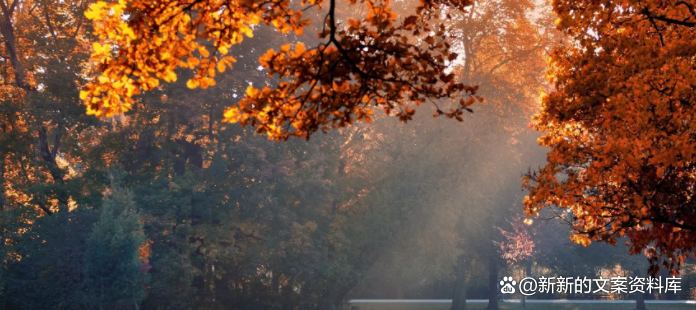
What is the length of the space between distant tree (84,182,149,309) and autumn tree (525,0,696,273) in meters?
13.7

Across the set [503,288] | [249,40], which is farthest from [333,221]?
[503,288]

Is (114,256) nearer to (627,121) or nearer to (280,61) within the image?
(627,121)

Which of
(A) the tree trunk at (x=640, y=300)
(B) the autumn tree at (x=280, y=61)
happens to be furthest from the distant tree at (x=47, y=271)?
(A) the tree trunk at (x=640, y=300)

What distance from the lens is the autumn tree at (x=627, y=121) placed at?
983 cm

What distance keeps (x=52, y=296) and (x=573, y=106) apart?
19031 mm

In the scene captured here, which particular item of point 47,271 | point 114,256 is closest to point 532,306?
point 114,256

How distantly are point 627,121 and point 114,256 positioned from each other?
16.3 m

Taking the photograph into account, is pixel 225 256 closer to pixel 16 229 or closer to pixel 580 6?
pixel 16 229

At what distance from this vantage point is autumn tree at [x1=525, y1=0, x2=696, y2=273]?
9.83 m

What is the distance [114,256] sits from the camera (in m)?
21.5

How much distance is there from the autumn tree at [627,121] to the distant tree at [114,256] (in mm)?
13693

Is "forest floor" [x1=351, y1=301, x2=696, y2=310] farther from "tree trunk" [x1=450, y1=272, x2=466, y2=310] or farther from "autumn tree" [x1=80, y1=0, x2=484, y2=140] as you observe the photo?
"autumn tree" [x1=80, y1=0, x2=484, y2=140]

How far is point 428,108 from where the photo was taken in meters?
33.6

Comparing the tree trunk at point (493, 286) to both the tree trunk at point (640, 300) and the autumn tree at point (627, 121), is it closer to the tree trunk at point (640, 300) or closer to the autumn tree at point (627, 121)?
the tree trunk at point (640, 300)
